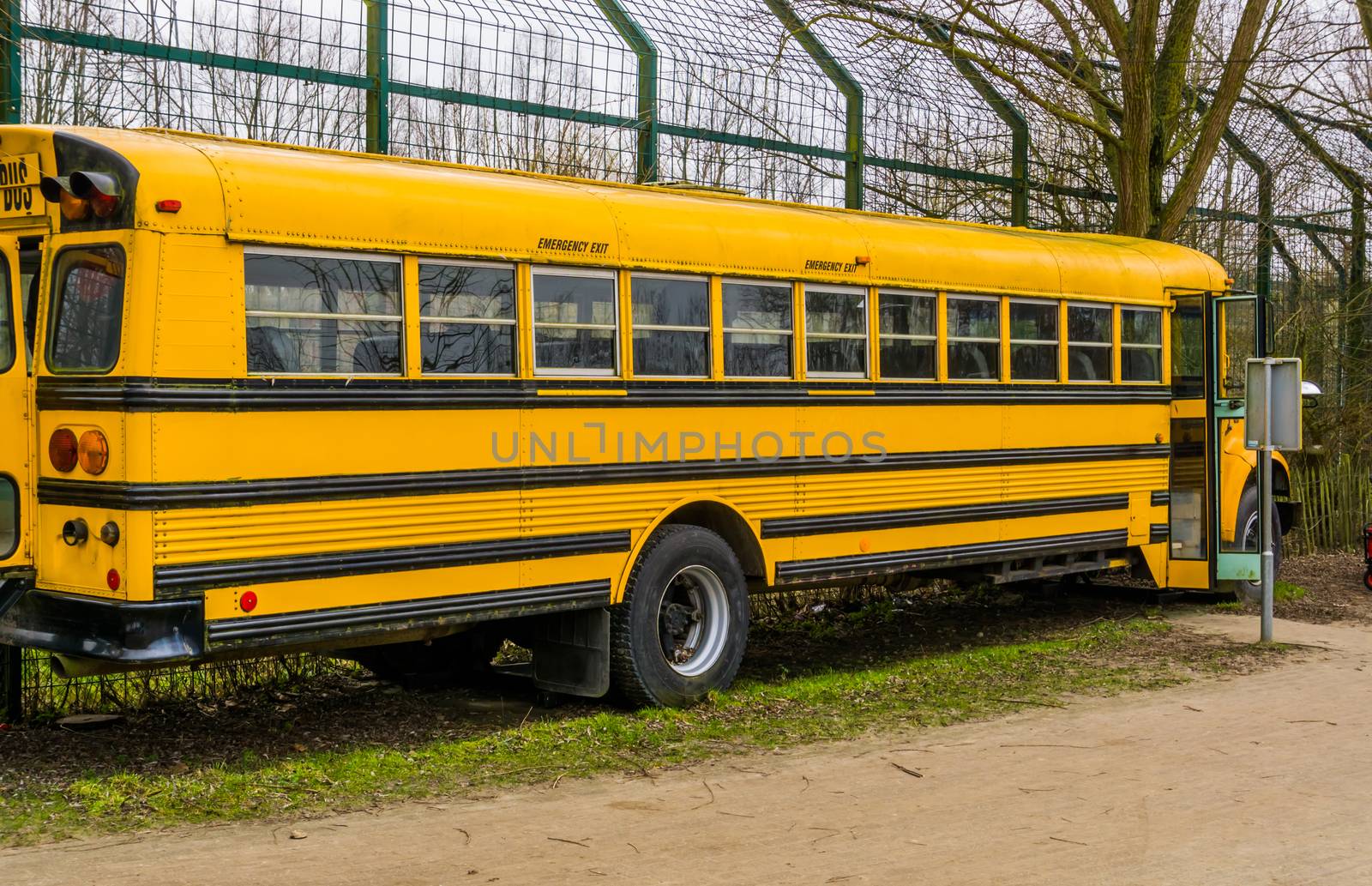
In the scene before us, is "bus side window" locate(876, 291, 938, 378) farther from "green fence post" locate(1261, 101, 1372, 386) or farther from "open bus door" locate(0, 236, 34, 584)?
"green fence post" locate(1261, 101, 1372, 386)

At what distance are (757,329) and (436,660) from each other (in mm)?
2661

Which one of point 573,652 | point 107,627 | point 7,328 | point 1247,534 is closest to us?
point 107,627

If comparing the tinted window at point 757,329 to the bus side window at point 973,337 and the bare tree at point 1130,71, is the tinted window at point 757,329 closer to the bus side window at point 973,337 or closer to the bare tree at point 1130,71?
the bus side window at point 973,337

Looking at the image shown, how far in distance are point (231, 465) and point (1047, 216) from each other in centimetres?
1092

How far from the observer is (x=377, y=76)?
31.1ft

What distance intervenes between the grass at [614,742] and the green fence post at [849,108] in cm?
438

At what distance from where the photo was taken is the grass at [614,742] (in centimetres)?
602

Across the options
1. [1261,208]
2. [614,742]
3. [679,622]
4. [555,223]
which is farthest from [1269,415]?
[1261,208]

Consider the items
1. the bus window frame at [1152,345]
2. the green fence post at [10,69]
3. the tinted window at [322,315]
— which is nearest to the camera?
the tinted window at [322,315]

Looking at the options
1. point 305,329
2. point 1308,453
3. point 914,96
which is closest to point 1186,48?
point 914,96

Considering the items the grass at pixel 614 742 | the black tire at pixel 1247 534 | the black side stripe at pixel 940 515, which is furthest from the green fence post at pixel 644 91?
the black tire at pixel 1247 534

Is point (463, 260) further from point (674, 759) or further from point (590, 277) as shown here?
point (674, 759)

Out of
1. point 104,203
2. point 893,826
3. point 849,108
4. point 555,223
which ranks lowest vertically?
point 893,826

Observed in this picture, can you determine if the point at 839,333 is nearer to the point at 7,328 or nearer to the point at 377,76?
the point at 377,76
